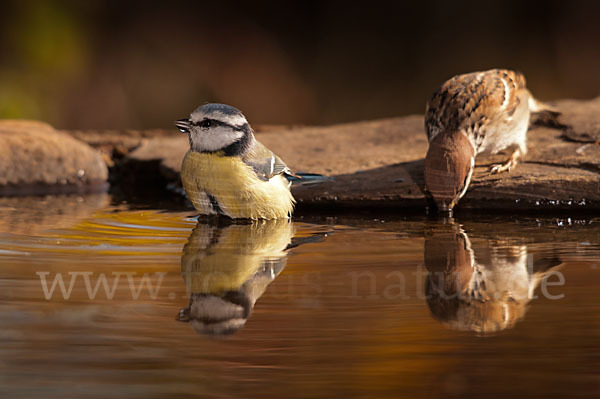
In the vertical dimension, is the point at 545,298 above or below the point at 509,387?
above

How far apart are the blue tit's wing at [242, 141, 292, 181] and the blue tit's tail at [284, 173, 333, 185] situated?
161 millimetres

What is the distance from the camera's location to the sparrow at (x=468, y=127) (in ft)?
14.0

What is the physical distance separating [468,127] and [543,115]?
140 centimetres

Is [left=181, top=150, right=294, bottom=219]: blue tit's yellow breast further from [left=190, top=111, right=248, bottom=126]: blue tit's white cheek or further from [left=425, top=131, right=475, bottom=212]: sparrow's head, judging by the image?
[left=425, top=131, right=475, bottom=212]: sparrow's head

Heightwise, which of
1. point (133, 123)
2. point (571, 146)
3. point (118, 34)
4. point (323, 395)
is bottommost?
point (323, 395)

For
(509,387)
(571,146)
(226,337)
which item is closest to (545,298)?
(509,387)

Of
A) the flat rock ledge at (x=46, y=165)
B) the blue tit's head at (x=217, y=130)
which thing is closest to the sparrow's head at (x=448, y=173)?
the blue tit's head at (x=217, y=130)


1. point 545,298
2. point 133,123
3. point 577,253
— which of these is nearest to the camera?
point 545,298

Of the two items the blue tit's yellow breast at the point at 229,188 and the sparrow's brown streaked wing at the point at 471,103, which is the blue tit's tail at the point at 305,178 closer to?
the blue tit's yellow breast at the point at 229,188

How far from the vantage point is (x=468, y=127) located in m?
4.62

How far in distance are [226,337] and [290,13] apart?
23.2 ft

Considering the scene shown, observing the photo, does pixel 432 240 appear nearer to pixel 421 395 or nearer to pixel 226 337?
pixel 226 337

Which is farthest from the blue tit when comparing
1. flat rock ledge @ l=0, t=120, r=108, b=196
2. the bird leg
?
flat rock ledge @ l=0, t=120, r=108, b=196

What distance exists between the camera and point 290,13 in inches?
344
